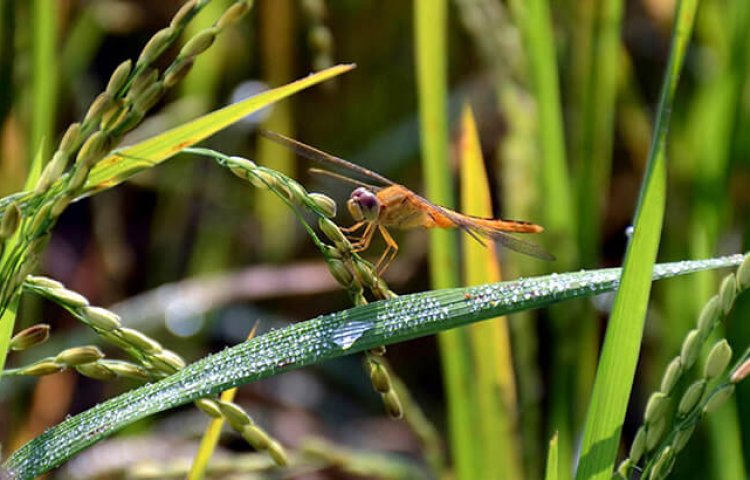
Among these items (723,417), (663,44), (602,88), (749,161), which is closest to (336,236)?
(723,417)

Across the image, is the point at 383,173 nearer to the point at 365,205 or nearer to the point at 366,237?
the point at 366,237

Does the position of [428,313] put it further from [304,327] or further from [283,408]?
[283,408]

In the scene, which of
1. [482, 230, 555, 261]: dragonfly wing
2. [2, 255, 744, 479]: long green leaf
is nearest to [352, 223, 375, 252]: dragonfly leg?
[482, 230, 555, 261]: dragonfly wing

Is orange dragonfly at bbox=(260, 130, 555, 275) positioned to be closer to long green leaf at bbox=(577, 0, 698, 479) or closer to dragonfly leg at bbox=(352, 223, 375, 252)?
dragonfly leg at bbox=(352, 223, 375, 252)

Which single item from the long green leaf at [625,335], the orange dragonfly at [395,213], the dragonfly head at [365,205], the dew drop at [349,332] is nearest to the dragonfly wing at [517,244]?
the orange dragonfly at [395,213]

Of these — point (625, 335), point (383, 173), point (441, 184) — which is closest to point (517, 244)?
point (441, 184)

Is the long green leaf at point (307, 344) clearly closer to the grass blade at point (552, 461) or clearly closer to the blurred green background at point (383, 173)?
the grass blade at point (552, 461)
